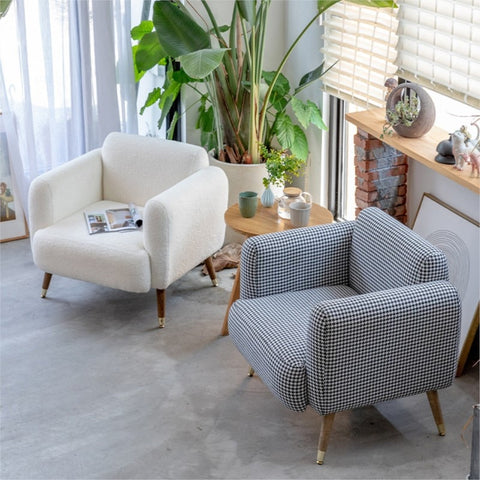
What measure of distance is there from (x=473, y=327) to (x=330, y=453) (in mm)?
839

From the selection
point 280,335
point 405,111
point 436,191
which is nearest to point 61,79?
point 405,111

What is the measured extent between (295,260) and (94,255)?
1012 millimetres

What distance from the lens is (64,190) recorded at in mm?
4059

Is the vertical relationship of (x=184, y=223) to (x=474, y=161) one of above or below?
below

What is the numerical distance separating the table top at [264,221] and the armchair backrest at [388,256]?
46 centimetres

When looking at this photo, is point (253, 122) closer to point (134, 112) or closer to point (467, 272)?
point (134, 112)

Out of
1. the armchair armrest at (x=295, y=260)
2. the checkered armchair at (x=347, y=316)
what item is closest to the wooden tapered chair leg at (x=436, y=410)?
the checkered armchair at (x=347, y=316)

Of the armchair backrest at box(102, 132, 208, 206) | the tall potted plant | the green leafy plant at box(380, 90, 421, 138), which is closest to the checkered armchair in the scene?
the green leafy plant at box(380, 90, 421, 138)

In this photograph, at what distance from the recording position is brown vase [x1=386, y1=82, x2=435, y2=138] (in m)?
3.56

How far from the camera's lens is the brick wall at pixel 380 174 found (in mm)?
3893

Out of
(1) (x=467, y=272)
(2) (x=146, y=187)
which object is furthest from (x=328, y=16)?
(1) (x=467, y=272)

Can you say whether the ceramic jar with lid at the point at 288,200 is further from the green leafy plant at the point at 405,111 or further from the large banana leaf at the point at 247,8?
the large banana leaf at the point at 247,8

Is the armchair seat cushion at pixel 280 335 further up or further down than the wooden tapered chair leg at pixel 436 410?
further up

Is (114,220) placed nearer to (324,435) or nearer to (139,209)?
(139,209)
